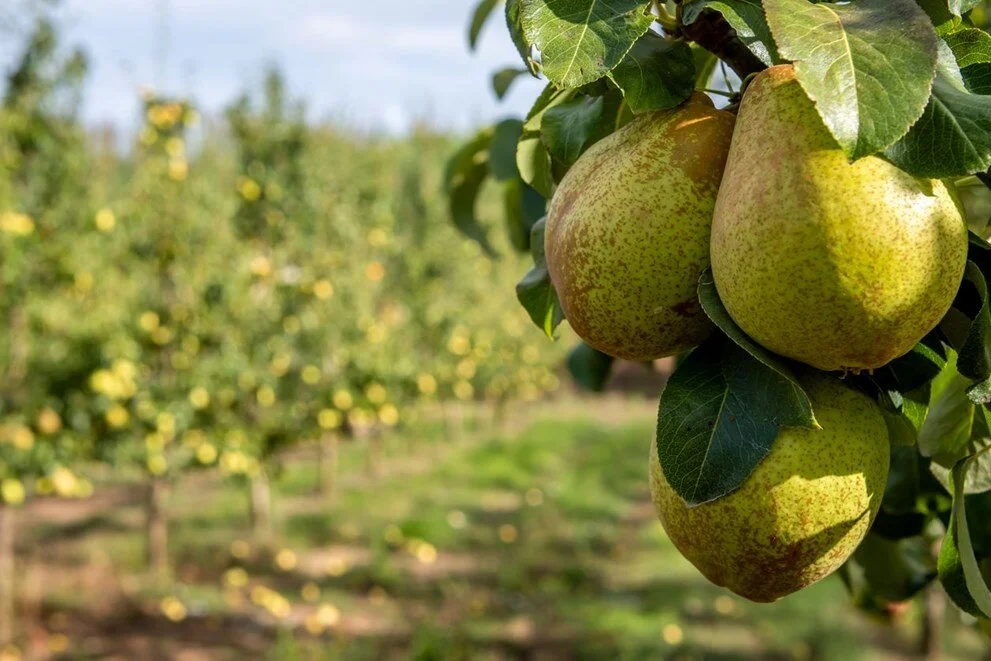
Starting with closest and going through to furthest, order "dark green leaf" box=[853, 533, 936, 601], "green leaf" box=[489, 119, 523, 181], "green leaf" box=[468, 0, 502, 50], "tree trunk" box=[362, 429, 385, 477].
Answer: "dark green leaf" box=[853, 533, 936, 601], "green leaf" box=[489, 119, 523, 181], "green leaf" box=[468, 0, 502, 50], "tree trunk" box=[362, 429, 385, 477]

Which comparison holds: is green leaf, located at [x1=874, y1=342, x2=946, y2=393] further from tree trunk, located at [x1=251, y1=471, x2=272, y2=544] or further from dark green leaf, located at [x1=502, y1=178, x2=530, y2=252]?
tree trunk, located at [x1=251, y1=471, x2=272, y2=544]

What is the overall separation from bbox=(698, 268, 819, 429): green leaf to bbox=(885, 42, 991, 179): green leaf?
14 cm

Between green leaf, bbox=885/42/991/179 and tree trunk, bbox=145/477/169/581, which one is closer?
green leaf, bbox=885/42/991/179

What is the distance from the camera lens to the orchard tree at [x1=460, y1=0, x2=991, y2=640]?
568 millimetres

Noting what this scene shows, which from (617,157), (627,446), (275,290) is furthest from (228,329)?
(617,157)

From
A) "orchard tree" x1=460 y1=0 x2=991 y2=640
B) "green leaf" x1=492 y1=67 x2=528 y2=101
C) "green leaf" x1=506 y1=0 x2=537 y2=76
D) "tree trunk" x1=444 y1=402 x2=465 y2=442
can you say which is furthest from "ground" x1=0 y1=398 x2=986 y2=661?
"green leaf" x1=506 y1=0 x2=537 y2=76

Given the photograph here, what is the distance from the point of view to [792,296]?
0.58 m

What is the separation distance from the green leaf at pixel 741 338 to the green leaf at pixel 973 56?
22 centimetres

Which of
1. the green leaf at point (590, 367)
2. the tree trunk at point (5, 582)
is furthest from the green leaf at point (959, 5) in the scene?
the tree trunk at point (5, 582)

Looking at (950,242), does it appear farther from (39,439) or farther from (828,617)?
(39,439)

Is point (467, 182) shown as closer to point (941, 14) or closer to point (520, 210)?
point (520, 210)

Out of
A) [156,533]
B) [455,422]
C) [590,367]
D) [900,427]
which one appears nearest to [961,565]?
[900,427]

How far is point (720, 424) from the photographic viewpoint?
0.66 m

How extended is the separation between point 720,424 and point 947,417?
0.86 feet
